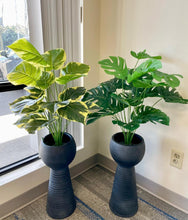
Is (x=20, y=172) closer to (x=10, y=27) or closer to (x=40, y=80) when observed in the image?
(x=40, y=80)

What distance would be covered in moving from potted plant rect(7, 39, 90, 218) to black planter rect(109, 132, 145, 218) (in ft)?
0.94

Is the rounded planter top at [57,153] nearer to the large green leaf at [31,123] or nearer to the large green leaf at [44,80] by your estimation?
the large green leaf at [31,123]

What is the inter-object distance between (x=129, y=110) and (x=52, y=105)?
508 mm

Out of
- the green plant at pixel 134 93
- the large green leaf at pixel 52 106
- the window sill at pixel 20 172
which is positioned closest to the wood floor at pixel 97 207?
the window sill at pixel 20 172

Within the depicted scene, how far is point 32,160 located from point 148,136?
90 cm

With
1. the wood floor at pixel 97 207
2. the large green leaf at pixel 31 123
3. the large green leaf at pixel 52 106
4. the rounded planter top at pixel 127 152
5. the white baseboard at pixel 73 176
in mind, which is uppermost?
the large green leaf at pixel 52 106

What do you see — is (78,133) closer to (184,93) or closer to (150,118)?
(150,118)

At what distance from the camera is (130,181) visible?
128cm

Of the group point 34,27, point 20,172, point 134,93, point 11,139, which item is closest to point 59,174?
point 20,172

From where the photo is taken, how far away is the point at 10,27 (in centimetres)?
125

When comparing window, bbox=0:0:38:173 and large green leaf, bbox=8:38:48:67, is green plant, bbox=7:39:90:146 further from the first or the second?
window, bbox=0:0:38:173

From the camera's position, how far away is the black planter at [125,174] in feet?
3.88

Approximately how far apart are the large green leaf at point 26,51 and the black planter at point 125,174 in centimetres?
65

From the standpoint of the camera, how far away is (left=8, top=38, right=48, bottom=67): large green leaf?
0.92 meters
